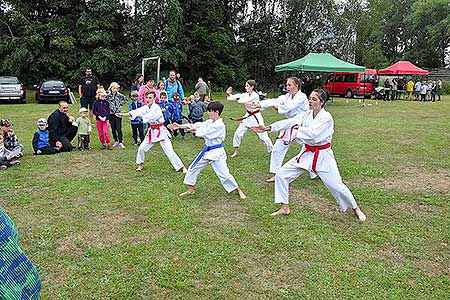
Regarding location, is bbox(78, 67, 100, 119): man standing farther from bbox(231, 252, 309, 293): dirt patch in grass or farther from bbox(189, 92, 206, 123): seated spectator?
bbox(231, 252, 309, 293): dirt patch in grass

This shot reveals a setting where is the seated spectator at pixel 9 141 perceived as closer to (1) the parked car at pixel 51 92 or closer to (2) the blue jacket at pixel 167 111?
(2) the blue jacket at pixel 167 111

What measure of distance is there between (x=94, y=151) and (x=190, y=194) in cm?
385

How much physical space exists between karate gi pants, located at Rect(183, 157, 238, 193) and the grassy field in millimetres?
196

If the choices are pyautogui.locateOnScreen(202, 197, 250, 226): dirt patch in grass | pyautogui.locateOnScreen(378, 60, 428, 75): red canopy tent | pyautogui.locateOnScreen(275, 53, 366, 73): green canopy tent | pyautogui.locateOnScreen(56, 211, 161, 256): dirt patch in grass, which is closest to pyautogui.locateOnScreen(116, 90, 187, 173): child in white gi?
pyautogui.locateOnScreen(202, 197, 250, 226): dirt patch in grass

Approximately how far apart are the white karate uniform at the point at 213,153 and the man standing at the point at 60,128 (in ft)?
13.5

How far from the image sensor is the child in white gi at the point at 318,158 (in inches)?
190

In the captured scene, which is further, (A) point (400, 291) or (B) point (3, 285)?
(A) point (400, 291)

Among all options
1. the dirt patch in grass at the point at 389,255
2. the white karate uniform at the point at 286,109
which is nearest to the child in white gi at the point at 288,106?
the white karate uniform at the point at 286,109

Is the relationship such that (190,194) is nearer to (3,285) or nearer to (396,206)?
(396,206)

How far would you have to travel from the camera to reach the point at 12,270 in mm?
1521

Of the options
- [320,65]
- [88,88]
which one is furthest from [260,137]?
[320,65]

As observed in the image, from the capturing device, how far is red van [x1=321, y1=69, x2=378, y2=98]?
27.0 metres

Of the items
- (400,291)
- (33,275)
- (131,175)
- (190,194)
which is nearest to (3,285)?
(33,275)

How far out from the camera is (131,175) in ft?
22.9
